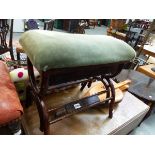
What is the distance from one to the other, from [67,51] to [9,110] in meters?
0.42

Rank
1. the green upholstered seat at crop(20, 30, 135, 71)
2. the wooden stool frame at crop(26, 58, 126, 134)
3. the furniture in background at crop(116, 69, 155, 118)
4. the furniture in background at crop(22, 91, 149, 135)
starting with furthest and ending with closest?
the furniture in background at crop(116, 69, 155, 118), the furniture in background at crop(22, 91, 149, 135), the wooden stool frame at crop(26, 58, 126, 134), the green upholstered seat at crop(20, 30, 135, 71)

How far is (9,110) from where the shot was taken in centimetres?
84

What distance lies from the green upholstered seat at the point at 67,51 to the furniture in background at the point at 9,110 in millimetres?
275

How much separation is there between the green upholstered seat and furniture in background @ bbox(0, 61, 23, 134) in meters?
0.27

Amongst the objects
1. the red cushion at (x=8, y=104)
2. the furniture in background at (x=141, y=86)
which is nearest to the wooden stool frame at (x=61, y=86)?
the red cushion at (x=8, y=104)

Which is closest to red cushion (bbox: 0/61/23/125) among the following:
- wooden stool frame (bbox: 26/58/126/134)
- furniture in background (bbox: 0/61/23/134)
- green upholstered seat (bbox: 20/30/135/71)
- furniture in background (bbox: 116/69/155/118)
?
furniture in background (bbox: 0/61/23/134)

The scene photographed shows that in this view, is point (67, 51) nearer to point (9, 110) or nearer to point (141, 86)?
point (9, 110)

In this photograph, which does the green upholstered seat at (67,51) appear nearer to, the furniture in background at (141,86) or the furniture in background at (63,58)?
the furniture in background at (63,58)

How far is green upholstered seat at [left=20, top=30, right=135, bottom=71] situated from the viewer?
0.74 meters

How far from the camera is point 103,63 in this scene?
91 cm

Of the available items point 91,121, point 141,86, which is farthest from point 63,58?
point 141,86

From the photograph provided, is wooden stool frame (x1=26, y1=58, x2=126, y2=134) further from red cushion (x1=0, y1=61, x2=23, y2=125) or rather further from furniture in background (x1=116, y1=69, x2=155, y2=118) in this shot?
furniture in background (x1=116, y1=69, x2=155, y2=118)

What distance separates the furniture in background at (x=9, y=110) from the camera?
827mm
